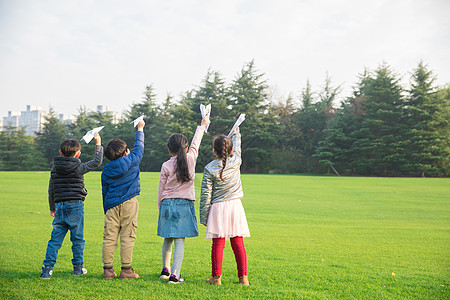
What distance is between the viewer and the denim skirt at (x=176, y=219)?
406 cm

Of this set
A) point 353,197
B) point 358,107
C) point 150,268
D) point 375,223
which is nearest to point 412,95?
point 358,107

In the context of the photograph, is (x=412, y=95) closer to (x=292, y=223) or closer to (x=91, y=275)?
(x=292, y=223)

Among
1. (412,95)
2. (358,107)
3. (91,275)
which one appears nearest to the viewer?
(91,275)

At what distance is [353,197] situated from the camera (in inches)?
655

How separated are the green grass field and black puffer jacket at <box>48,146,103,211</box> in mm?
951

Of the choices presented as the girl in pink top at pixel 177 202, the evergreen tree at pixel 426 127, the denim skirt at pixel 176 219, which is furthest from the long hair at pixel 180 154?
the evergreen tree at pixel 426 127

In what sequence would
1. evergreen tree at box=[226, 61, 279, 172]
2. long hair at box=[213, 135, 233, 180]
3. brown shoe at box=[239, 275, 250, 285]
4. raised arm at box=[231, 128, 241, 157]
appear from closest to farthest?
brown shoe at box=[239, 275, 250, 285] → long hair at box=[213, 135, 233, 180] → raised arm at box=[231, 128, 241, 157] → evergreen tree at box=[226, 61, 279, 172]

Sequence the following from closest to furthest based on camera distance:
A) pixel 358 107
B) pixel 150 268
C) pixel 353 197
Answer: pixel 150 268 → pixel 353 197 → pixel 358 107

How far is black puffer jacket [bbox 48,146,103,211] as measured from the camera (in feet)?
13.9

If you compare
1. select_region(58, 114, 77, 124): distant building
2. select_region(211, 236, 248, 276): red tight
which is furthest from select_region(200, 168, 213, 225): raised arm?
select_region(58, 114, 77, 124): distant building

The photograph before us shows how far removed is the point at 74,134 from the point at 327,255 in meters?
48.5

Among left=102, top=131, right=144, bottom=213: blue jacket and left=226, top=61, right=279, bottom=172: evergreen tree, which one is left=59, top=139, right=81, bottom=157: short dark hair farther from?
left=226, top=61, right=279, bottom=172: evergreen tree

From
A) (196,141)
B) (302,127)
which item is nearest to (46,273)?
(196,141)

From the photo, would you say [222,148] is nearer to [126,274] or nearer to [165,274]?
[165,274]
